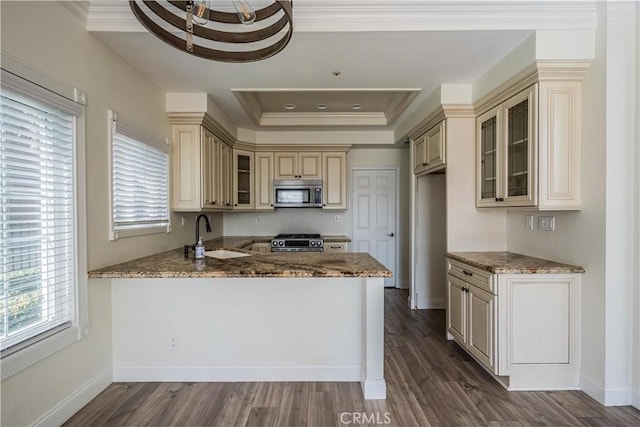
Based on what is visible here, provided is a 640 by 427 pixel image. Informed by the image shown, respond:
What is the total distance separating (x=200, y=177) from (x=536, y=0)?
10.3 feet

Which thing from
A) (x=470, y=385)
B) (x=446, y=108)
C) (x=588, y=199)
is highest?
(x=446, y=108)

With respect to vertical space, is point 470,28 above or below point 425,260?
above

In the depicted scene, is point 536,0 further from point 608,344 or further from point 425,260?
point 425,260

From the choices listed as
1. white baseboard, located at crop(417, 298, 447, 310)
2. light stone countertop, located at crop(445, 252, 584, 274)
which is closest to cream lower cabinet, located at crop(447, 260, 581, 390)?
light stone countertop, located at crop(445, 252, 584, 274)

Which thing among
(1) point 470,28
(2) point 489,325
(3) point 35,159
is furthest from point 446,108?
(3) point 35,159

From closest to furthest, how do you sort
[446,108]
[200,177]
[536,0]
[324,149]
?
[536,0], [446,108], [200,177], [324,149]

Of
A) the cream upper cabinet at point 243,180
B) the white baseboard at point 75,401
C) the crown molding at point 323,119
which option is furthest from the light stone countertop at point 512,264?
the cream upper cabinet at point 243,180

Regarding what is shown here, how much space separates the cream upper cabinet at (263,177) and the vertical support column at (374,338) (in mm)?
3044

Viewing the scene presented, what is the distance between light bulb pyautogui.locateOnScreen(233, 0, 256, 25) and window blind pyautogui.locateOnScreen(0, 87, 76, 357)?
1.21 m

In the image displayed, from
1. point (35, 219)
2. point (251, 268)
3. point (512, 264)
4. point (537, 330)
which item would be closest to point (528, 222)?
point (512, 264)

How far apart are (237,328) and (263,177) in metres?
2.91

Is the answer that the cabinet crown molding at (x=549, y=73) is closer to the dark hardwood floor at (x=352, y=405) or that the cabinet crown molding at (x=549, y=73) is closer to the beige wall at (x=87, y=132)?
the dark hardwood floor at (x=352, y=405)

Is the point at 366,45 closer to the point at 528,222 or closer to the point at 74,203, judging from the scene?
the point at 528,222

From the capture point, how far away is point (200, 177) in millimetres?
3527
